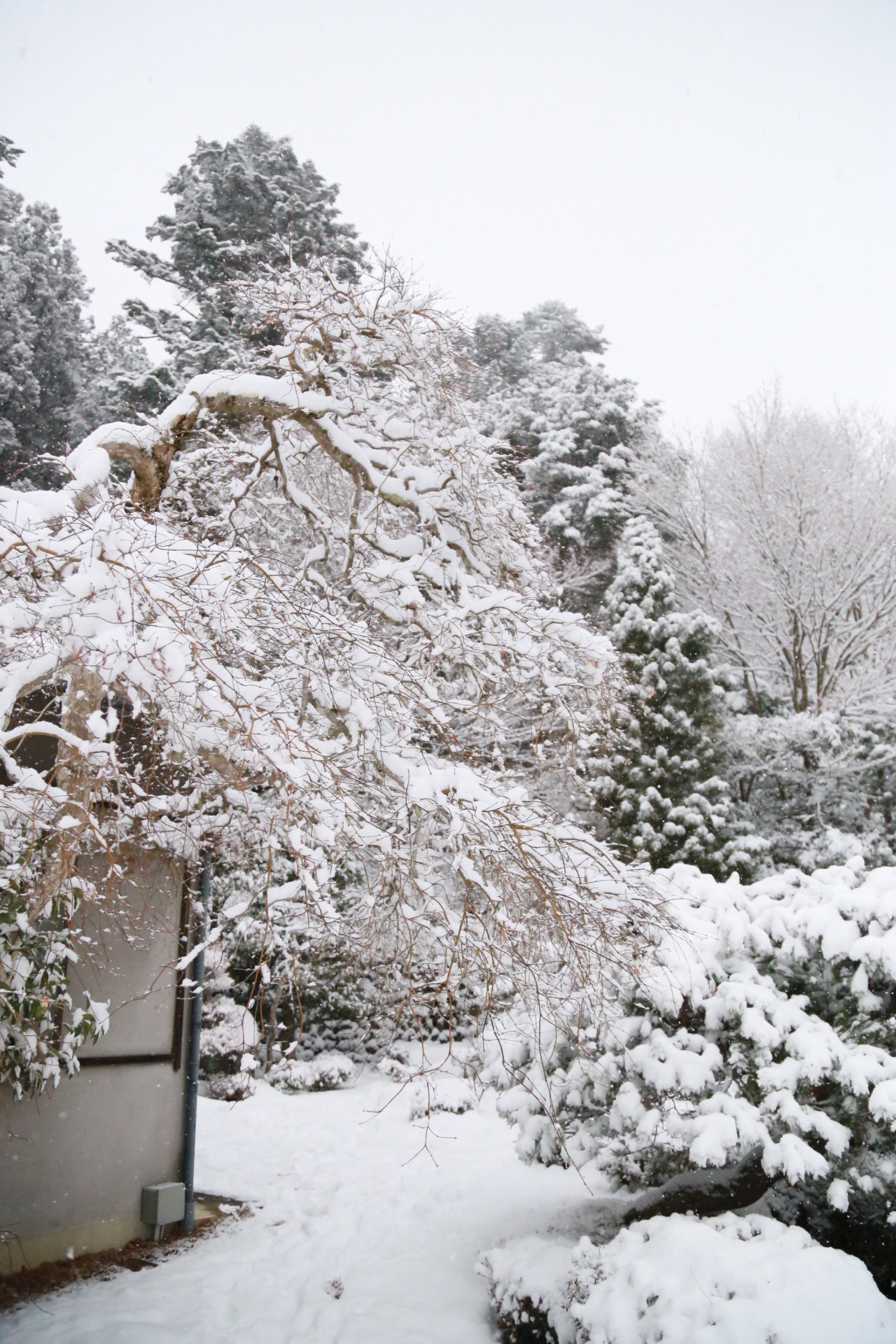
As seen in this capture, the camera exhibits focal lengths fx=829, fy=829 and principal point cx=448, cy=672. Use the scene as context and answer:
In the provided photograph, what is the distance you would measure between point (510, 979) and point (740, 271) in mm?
17682

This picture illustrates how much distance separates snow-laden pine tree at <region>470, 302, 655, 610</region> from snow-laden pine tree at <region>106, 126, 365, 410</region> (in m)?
3.75

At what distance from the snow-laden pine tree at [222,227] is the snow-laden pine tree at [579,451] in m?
3.75

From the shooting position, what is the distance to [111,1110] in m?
5.72

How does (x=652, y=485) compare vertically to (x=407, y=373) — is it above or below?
above

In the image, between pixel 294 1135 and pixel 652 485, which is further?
Answer: pixel 652 485

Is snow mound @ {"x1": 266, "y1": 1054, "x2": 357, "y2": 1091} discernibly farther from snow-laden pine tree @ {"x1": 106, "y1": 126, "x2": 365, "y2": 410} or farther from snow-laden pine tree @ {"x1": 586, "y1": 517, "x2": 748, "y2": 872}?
snow-laden pine tree @ {"x1": 106, "y1": 126, "x2": 365, "y2": 410}

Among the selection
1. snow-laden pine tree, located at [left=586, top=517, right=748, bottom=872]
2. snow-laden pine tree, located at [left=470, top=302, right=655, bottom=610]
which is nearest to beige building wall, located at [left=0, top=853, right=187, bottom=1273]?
snow-laden pine tree, located at [left=586, top=517, right=748, bottom=872]

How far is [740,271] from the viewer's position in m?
17.2

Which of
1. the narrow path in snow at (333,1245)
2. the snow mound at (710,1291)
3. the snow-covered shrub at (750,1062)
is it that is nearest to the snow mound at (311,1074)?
the narrow path in snow at (333,1245)

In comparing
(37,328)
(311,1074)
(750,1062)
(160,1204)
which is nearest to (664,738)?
(311,1074)

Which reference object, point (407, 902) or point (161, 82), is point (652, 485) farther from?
point (407, 902)

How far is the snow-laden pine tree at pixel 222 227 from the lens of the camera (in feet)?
46.0

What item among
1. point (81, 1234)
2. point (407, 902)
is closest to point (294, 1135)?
point (81, 1234)

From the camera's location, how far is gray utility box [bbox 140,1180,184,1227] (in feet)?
18.9
